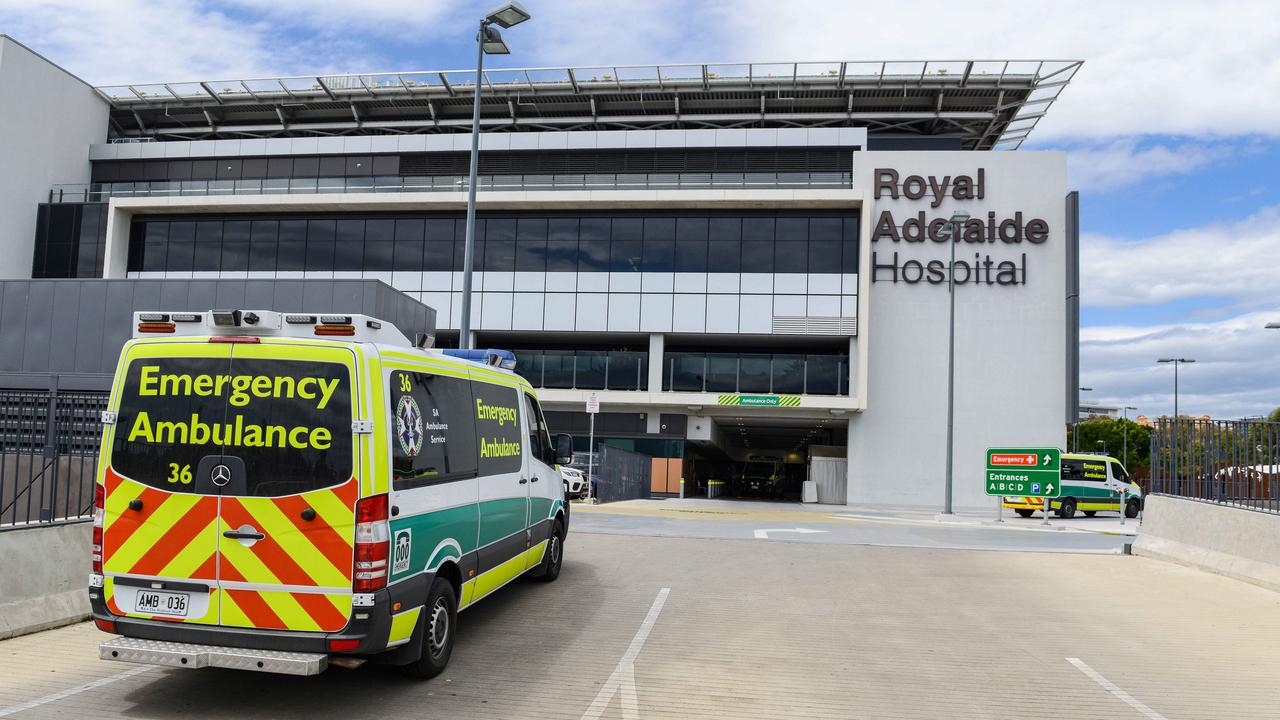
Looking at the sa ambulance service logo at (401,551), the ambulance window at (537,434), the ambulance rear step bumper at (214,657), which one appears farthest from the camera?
the ambulance window at (537,434)

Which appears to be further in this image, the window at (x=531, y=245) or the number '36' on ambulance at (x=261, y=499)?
the window at (x=531, y=245)

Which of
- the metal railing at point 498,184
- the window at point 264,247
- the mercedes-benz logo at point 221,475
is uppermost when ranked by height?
the metal railing at point 498,184

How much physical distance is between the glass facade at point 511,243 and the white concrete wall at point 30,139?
5660mm

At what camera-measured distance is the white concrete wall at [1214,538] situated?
10.7 m

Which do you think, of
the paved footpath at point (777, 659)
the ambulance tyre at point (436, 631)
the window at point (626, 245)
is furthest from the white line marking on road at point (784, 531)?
the window at point (626, 245)

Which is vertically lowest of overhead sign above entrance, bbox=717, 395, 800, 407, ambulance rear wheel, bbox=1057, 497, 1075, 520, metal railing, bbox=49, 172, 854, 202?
ambulance rear wheel, bbox=1057, 497, 1075, 520

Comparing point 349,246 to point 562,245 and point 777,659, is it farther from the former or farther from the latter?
point 777,659

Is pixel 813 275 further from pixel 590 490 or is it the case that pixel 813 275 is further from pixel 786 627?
pixel 786 627

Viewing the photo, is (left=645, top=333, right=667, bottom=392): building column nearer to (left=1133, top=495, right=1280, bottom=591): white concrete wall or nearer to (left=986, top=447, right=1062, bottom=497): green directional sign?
(left=986, top=447, right=1062, bottom=497): green directional sign

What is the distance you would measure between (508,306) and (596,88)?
1207cm

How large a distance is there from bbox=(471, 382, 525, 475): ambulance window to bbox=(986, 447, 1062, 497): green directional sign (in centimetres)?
1809

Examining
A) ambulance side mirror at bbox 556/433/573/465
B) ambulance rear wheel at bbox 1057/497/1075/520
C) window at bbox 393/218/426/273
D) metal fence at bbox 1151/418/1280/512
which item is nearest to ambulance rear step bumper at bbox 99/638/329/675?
ambulance side mirror at bbox 556/433/573/465

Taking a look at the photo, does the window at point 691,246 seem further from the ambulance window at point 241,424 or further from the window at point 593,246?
the ambulance window at point 241,424

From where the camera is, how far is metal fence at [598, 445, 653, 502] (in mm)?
30719
